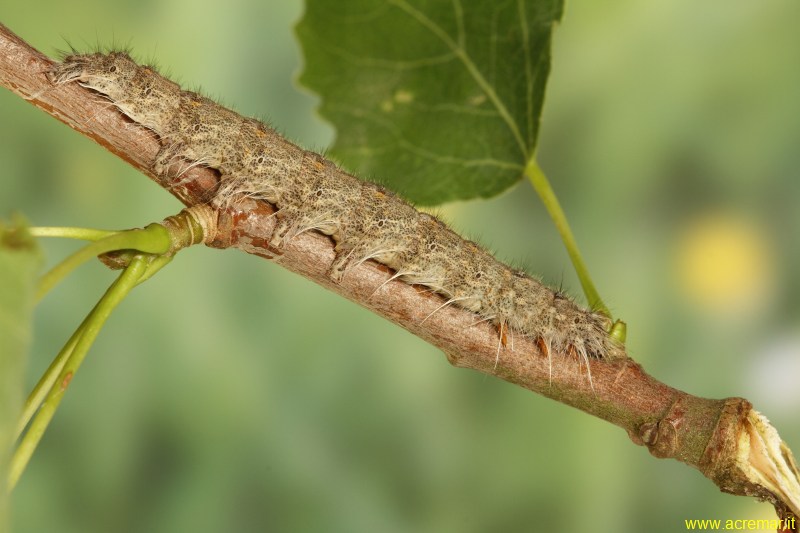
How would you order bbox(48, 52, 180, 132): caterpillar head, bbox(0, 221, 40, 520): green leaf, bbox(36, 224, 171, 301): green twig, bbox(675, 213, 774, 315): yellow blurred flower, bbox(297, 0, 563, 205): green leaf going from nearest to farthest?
bbox(0, 221, 40, 520): green leaf, bbox(36, 224, 171, 301): green twig, bbox(48, 52, 180, 132): caterpillar head, bbox(297, 0, 563, 205): green leaf, bbox(675, 213, 774, 315): yellow blurred flower

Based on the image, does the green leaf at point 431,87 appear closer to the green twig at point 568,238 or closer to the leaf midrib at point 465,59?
the leaf midrib at point 465,59

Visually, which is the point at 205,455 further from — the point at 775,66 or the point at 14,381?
the point at 775,66

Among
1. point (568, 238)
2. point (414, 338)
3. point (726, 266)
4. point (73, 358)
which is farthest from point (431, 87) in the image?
point (726, 266)

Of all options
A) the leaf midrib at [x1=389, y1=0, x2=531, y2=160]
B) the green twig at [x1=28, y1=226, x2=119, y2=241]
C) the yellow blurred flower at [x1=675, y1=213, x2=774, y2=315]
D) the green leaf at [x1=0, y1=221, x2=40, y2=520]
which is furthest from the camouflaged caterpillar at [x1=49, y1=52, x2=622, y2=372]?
the yellow blurred flower at [x1=675, y1=213, x2=774, y2=315]

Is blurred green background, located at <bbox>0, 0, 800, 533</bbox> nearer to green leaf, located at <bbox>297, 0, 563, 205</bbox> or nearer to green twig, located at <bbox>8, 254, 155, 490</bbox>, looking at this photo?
green leaf, located at <bbox>297, 0, 563, 205</bbox>

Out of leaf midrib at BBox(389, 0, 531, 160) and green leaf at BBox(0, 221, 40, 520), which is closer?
green leaf at BBox(0, 221, 40, 520)
